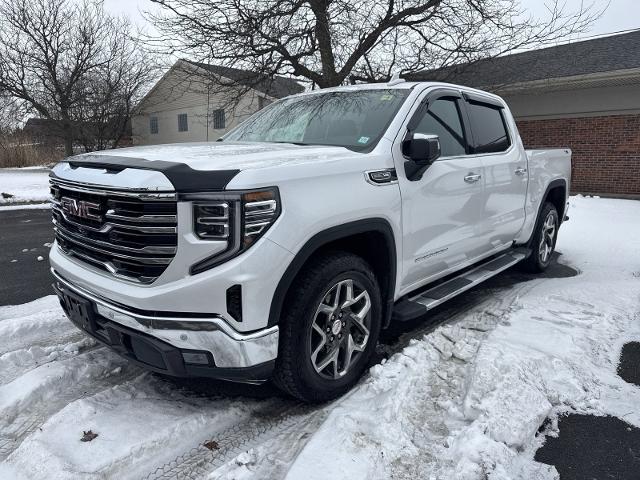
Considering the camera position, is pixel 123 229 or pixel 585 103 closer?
pixel 123 229

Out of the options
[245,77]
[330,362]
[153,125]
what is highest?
[153,125]

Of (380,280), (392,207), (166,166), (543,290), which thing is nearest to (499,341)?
(380,280)

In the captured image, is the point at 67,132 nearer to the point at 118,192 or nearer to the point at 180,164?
the point at 118,192

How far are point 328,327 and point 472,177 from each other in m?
1.88

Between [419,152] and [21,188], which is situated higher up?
[419,152]

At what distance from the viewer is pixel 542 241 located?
570cm

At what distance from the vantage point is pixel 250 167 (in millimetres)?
2346

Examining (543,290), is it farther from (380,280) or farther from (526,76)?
(526,76)

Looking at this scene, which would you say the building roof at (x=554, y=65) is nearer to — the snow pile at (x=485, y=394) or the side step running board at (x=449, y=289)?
the side step running board at (x=449, y=289)

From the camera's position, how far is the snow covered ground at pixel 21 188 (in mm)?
14133

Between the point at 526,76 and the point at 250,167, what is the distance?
1393cm

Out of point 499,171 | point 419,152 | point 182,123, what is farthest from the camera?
A: point 182,123

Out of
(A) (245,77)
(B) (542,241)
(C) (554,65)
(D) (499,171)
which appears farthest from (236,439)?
(C) (554,65)

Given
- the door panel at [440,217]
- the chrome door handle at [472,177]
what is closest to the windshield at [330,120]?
the door panel at [440,217]
